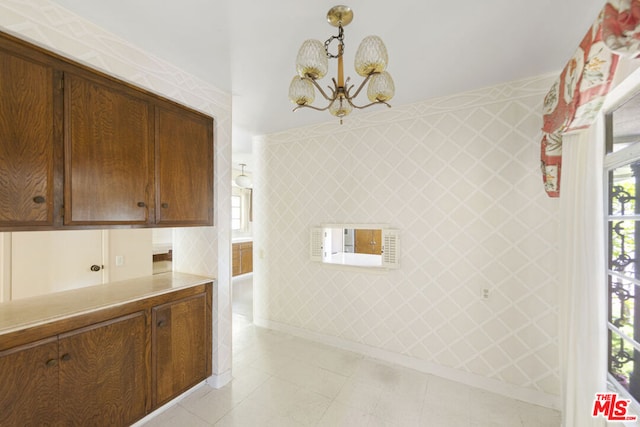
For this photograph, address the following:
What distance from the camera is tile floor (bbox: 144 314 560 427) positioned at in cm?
184

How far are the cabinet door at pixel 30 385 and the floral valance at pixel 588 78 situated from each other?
2.77 m

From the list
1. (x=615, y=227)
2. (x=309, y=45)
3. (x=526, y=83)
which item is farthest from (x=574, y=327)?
(x=309, y=45)

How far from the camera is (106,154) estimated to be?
158cm

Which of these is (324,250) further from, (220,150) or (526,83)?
(526,83)

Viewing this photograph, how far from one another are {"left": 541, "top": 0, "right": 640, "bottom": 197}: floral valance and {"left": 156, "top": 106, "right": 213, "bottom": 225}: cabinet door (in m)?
2.38

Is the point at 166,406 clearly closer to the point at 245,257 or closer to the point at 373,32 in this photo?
the point at 373,32

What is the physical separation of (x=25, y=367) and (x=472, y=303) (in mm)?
3013

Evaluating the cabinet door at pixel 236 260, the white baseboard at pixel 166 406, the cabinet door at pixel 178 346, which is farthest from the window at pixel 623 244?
the cabinet door at pixel 236 260

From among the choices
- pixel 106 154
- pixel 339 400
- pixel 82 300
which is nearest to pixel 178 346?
pixel 82 300

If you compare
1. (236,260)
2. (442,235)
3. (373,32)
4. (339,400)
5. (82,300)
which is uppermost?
(373,32)

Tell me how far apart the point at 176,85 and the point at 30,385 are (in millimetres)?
2034

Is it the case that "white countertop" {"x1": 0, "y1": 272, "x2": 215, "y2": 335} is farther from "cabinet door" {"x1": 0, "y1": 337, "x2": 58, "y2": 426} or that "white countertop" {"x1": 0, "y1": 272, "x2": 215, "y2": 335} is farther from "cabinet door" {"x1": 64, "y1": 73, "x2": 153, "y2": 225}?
"cabinet door" {"x1": 64, "y1": 73, "x2": 153, "y2": 225}

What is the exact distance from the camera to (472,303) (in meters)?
2.24

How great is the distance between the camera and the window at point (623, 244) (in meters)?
1.32
